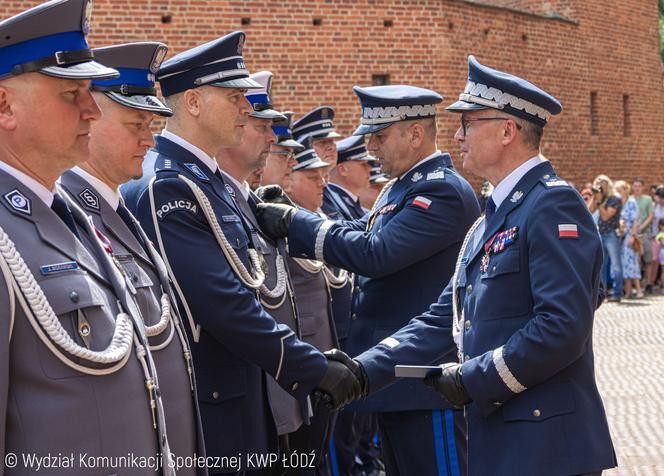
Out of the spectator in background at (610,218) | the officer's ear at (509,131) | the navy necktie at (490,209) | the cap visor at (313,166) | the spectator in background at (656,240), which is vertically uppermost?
the officer's ear at (509,131)

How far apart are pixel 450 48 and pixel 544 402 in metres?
16.9

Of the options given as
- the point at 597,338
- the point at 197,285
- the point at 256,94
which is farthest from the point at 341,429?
the point at 597,338

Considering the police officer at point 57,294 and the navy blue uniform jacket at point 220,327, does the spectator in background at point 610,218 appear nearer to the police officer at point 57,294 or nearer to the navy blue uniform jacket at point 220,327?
the navy blue uniform jacket at point 220,327

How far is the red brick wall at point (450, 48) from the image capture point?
686 inches

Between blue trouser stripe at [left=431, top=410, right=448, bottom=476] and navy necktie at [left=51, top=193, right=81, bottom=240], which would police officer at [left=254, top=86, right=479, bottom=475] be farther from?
navy necktie at [left=51, top=193, right=81, bottom=240]

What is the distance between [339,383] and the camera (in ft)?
13.3

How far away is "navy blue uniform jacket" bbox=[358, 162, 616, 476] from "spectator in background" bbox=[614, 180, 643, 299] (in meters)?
14.4

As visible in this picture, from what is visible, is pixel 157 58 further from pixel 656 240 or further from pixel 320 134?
pixel 656 240

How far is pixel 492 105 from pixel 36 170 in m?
1.83

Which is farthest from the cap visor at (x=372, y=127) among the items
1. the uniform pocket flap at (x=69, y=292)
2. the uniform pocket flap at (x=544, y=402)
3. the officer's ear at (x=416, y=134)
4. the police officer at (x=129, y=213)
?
the uniform pocket flap at (x=69, y=292)

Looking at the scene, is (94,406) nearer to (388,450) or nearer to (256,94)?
(388,450)

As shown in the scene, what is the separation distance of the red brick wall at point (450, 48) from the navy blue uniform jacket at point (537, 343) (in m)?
13.6

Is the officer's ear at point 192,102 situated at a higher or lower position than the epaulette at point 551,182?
higher

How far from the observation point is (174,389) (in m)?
3.11
